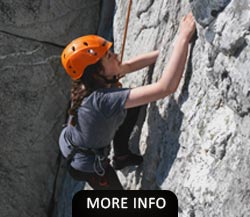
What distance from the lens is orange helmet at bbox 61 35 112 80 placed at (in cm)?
357

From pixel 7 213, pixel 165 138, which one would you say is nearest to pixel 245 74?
pixel 165 138

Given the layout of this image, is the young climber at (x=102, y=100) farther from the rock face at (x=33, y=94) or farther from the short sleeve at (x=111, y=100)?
the rock face at (x=33, y=94)

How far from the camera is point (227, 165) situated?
2.90 metres

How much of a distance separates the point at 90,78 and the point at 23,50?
2.22 meters

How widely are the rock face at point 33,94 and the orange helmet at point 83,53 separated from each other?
80.4 inches

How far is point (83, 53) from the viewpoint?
357cm

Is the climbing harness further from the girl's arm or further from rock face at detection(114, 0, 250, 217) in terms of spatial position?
the girl's arm

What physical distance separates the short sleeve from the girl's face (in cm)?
19

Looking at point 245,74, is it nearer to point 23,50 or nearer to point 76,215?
point 76,215

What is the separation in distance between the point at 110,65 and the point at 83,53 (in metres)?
0.22

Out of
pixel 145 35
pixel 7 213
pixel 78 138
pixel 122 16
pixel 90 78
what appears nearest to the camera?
pixel 90 78

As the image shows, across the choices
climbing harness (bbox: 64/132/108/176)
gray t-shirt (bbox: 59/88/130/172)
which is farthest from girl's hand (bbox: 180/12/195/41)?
climbing harness (bbox: 64/132/108/176)

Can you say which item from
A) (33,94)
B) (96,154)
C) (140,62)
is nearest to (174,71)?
(140,62)

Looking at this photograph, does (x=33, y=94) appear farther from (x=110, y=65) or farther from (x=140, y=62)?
(x=110, y=65)
